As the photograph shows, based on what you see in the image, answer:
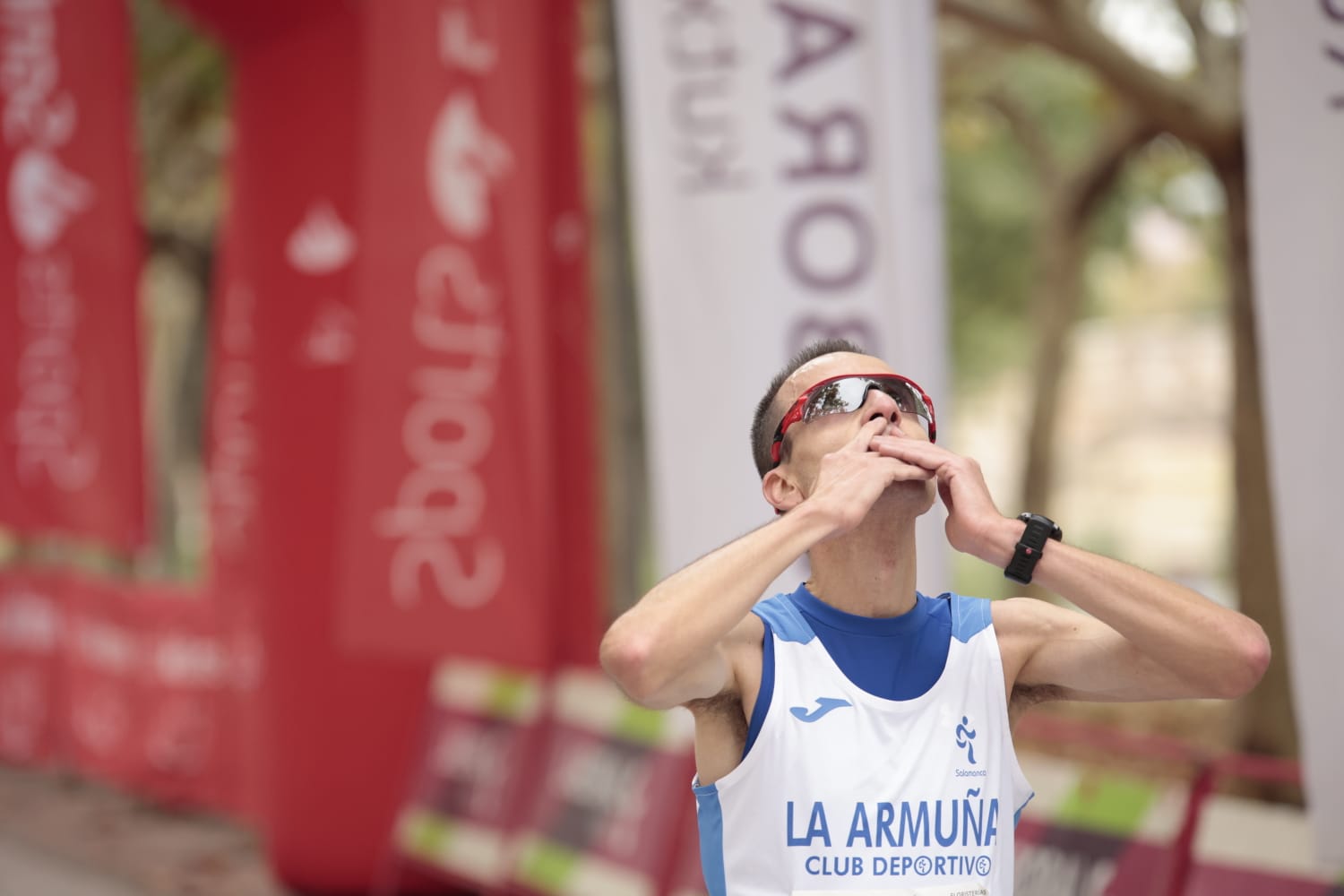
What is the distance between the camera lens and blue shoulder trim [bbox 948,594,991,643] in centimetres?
246

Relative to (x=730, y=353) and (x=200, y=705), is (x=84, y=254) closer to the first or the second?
(x=200, y=705)

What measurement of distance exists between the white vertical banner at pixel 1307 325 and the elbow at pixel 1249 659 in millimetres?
1323

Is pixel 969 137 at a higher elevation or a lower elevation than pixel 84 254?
higher

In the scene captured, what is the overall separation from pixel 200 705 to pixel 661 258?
6.05 m

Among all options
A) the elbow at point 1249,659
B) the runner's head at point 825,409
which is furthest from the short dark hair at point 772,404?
the elbow at point 1249,659

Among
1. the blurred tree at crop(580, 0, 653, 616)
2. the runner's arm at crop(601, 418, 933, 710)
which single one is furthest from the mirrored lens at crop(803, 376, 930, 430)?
the blurred tree at crop(580, 0, 653, 616)

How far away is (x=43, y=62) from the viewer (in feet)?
24.4

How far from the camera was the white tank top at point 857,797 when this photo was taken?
7.43ft

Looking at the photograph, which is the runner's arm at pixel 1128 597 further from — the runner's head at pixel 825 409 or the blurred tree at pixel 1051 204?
the blurred tree at pixel 1051 204

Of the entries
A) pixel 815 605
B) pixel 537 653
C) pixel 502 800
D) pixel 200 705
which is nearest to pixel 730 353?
pixel 537 653

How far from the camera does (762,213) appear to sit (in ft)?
14.1

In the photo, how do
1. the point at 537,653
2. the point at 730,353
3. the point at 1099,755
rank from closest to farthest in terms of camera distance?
the point at 730,353 < the point at 537,653 < the point at 1099,755

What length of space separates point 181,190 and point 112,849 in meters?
8.55

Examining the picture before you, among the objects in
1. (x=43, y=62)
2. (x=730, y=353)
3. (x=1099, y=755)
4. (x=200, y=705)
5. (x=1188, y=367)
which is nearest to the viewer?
(x=730, y=353)
